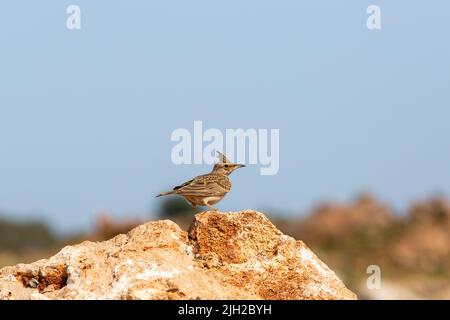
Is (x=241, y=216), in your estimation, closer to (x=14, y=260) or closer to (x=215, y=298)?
(x=215, y=298)

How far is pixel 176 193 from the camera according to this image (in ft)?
30.1

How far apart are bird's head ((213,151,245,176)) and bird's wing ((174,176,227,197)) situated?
281mm

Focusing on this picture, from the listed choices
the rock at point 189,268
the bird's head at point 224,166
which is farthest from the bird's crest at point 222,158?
the rock at point 189,268

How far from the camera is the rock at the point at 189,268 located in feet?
22.2

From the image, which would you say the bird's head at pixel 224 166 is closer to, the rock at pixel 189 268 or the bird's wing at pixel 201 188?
the bird's wing at pixel 201 188

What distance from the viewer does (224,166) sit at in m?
9.55

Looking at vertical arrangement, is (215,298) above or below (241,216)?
below

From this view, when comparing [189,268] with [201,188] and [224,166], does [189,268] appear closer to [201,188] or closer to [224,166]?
[201,188]

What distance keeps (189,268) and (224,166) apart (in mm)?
2626

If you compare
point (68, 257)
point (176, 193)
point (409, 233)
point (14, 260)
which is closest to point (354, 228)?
point (409, 233)

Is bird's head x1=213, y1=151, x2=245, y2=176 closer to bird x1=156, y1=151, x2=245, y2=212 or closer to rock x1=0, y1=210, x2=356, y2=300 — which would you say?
bird x1=156, y1=151, x2=245, y2=212

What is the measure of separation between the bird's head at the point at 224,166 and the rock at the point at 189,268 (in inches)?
78.4
